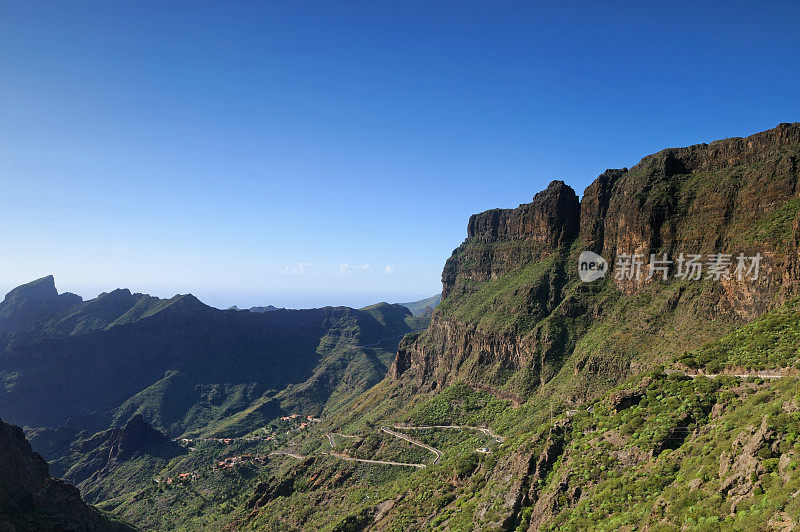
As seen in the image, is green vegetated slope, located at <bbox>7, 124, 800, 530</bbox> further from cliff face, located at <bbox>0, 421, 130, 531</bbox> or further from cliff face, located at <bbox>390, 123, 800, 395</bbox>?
cliff face, located at <bbox>0, 421, 130, 531</bbox>

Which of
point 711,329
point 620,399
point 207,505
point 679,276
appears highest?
point 679,276

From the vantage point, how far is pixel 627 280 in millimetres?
88312

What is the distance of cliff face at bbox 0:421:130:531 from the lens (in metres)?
63.4

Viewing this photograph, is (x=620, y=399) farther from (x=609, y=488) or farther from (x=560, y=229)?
(x=560, y=229)

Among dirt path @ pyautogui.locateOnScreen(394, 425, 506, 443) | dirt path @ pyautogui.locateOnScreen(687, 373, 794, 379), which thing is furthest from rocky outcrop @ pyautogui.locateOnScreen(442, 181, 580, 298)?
dirt path @ pyautogui.locateOnScreen(687, 373, 794, 379)

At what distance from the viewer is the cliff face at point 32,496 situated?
63.4 meters

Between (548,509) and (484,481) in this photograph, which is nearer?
(548,509)

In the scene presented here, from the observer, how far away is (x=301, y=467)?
10125cm

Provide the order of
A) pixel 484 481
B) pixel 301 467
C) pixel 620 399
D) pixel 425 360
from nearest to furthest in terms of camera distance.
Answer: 1. pixel 620 399
2. pixel 484 481
3. pixel 301 467
4. pixel 425 360

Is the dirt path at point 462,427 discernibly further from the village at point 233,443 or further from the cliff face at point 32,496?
the village at point 233,443

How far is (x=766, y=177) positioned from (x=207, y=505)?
153 metres

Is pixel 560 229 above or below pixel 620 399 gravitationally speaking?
above

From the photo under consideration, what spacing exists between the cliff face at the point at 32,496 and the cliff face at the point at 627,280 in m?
87.2

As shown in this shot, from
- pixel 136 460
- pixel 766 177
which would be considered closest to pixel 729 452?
pixel 766 177
